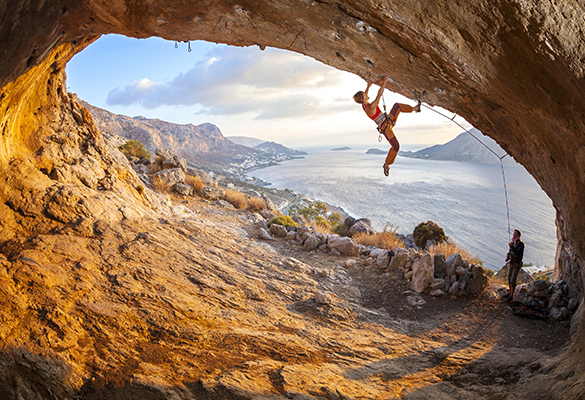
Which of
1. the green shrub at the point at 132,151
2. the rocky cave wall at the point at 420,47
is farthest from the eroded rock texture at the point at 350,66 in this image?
the green shrub at the point at 132,151

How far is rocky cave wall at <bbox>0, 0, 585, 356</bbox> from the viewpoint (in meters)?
3.54

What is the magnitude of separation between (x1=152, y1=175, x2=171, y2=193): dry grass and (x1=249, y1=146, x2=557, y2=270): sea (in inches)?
427

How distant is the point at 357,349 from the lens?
17.6 feet

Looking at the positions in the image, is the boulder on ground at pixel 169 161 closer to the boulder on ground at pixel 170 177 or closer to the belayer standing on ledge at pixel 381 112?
the boulder on ground at pixel 170 177

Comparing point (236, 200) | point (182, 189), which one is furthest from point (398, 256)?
point (182, 189)

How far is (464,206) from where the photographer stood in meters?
25.3

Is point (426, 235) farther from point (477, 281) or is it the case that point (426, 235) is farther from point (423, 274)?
point (423, 274)

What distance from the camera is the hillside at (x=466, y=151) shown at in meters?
48.0

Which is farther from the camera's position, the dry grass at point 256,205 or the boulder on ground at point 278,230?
the dry grass at point 256,205

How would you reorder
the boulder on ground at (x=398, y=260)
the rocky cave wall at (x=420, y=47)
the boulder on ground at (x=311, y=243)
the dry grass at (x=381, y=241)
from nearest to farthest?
1. the rocky cave wall at (x=420, y=47)
2. the boulder on ground at (x=398, y=260)
3. the boulder on ground at (x=311, y=243)
4. the dry grass at (x=381, y=241)

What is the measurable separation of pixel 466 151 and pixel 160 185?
57.1m

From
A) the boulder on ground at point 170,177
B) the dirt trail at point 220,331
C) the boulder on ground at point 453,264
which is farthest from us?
the boulder on ground at point 170,177

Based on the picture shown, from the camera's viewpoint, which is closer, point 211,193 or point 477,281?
point 477,281

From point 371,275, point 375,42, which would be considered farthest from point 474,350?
point 375,42
